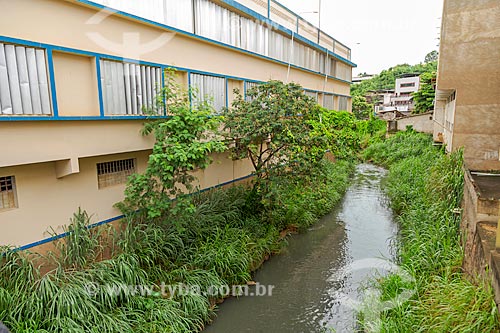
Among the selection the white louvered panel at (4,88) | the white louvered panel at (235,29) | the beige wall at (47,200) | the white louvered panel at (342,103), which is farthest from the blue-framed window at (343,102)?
the white louvered panel at (4,88)

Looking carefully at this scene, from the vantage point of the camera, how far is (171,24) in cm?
758

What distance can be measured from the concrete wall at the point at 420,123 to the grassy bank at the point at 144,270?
16728 mm

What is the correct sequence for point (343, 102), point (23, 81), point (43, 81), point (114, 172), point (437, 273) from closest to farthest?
1. point (23, 81)
2. point (43, 81)
3. point (437, 273)
4. point (114, 172)
5. point (343, 102)

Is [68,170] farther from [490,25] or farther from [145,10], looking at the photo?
[490,25]

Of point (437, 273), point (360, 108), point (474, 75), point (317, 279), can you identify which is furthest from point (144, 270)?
point (360, 108)

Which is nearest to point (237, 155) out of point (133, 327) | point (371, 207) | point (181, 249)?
point (181, 249)

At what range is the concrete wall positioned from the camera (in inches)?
868

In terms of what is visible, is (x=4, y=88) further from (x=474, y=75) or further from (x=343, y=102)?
(x=343, y=102)

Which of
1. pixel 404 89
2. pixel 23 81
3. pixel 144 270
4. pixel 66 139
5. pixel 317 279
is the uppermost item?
pixel 404 89

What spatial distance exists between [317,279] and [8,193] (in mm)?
6285

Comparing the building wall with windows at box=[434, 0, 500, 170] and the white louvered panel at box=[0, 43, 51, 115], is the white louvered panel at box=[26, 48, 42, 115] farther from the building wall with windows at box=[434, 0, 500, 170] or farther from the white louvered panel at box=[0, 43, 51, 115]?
the building wall with windows at box=[434, 0, 500, 170]

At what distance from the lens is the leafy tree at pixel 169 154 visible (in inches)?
244

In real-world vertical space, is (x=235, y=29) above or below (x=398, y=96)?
below

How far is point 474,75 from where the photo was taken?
34.3 ft
